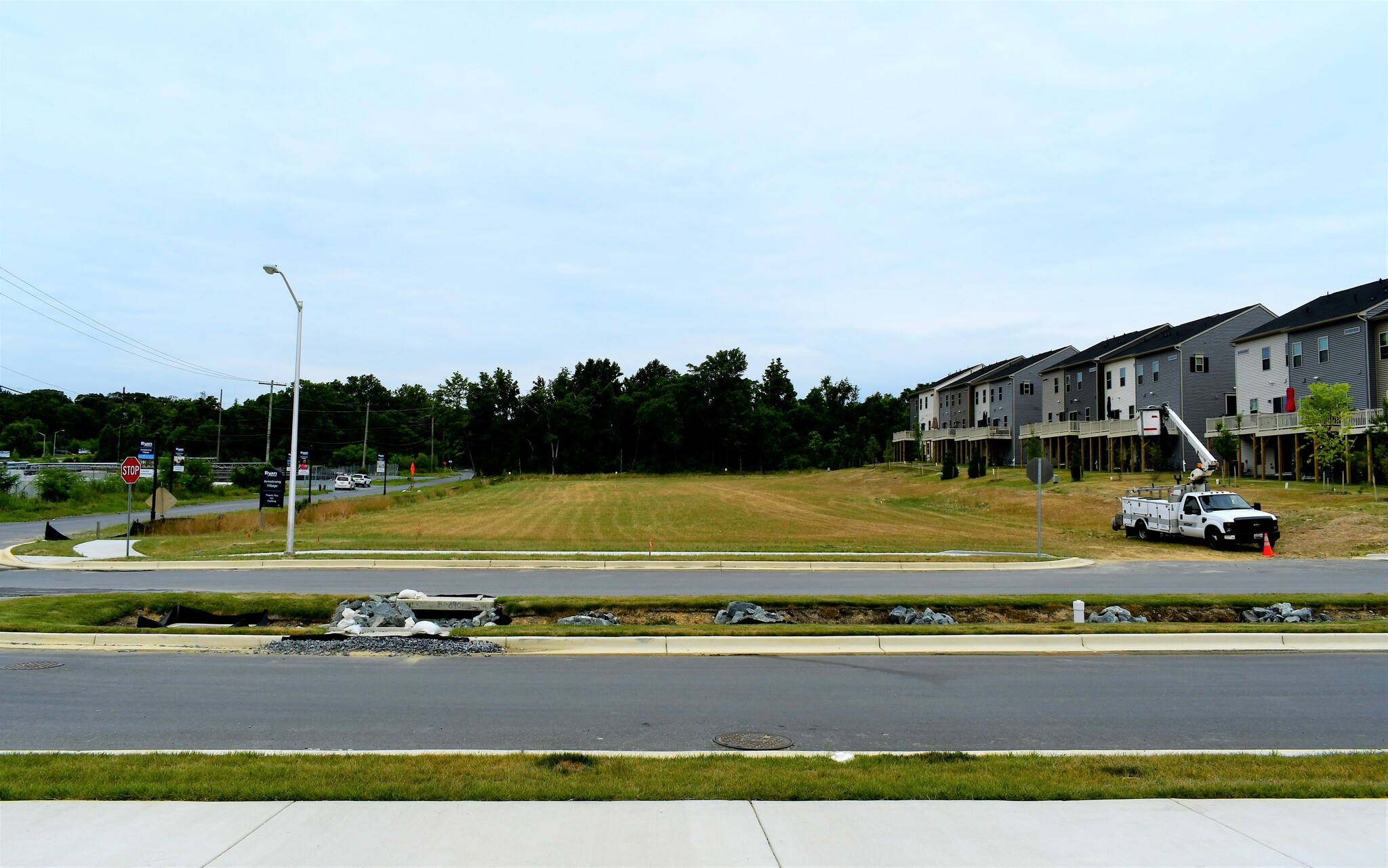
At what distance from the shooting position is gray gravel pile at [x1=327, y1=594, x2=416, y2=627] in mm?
14672

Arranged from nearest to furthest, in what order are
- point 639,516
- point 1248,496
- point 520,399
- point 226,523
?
point 226,523 → point 1248,496 → point 639,516 → point 520,399

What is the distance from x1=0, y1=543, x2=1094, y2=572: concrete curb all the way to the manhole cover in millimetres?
16228

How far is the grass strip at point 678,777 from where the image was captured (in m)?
6.10

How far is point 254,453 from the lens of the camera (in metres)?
148

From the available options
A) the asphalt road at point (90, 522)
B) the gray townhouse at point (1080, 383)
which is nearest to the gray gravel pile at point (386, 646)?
the asphalt road at point (90, 522)

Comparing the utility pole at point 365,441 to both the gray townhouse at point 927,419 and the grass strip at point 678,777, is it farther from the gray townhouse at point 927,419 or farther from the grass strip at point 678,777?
the grass strip at point 678,777

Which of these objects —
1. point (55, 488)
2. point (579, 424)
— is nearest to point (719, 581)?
point (55, 488)

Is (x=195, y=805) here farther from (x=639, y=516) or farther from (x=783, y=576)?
(x=639, y=516)

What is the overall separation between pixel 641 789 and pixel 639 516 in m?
41.2

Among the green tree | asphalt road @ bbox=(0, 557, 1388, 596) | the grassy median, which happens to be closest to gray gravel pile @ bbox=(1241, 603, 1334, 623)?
the grassy median

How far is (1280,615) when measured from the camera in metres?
16.3

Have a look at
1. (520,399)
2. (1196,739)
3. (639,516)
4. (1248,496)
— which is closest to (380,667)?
(1196,739)

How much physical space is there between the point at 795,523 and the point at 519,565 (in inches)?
830

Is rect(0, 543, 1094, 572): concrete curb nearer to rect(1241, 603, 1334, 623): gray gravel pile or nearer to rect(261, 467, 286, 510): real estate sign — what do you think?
rect(1241, 603, 1334, 623): gray gravel pile
